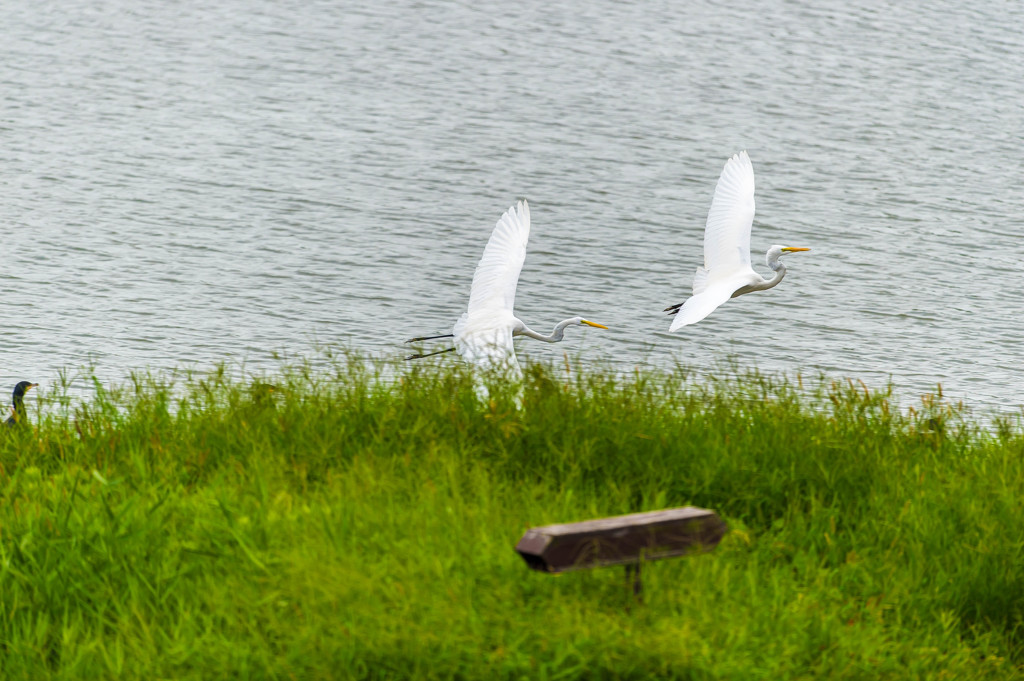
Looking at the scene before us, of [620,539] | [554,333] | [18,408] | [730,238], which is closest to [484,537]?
[620,539]

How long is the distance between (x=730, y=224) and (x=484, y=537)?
5.11 metres

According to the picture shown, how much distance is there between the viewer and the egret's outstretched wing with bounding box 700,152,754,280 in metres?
9.20

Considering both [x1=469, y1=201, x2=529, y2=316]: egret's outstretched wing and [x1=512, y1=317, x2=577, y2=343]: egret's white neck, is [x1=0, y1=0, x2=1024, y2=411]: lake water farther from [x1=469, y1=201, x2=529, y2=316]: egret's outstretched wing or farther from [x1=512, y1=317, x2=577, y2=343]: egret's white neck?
[x1=469, y1=201, x2=529, y2=316]: egret's outstretched wing

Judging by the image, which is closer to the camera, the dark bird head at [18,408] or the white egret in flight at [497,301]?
the dark bird head at [18,408]

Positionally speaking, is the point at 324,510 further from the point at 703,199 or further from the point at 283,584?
the point at 703,199

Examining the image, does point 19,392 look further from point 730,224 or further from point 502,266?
point 730,224

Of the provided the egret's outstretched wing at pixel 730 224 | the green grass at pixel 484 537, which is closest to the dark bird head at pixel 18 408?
the green grass at pixel 484 537

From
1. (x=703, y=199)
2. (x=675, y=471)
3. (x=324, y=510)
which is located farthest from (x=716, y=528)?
(x=703, y=199)

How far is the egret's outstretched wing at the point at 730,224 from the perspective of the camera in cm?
920

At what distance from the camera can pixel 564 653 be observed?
4.22 metres

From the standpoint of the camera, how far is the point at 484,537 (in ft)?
15.9

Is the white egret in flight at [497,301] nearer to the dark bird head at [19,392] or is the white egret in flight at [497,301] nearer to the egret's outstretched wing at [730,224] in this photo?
the egret's outstretched wing at [730,224]

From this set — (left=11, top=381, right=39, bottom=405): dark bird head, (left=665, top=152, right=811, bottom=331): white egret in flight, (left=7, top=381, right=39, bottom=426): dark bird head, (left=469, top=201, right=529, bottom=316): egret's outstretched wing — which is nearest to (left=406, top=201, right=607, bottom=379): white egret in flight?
(left=469, top=201, right=529, bottom=316): egret's outstretched wing

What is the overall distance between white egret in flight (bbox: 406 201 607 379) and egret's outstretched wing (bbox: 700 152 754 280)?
4.98 feet
